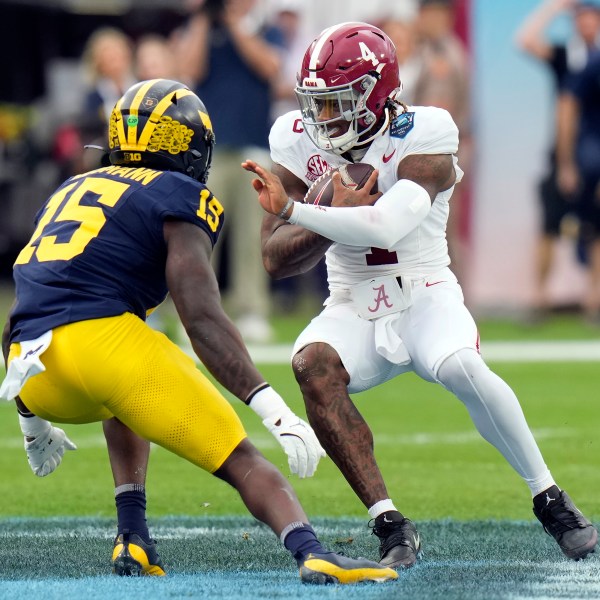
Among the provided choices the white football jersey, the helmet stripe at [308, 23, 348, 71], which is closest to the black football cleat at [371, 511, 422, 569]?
the white football jersey

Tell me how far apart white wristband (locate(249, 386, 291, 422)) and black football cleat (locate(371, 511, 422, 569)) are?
26.3 inches

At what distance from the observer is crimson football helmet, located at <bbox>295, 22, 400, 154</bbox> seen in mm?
4812

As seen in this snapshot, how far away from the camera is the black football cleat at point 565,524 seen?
14.7 ft

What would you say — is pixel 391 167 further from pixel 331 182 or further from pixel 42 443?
pixel 42 443

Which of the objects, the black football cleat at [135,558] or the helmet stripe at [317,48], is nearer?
the black football cleat at [135,558]

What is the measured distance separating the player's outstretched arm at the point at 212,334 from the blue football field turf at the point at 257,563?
17.6 inches

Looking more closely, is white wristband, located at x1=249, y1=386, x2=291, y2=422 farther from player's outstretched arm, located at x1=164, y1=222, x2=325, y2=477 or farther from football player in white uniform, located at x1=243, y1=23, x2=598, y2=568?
football player in white uniform, located at x1=243, y1=23, x2=598, y2=568

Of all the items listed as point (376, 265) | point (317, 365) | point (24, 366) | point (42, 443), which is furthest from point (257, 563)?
point (376, 265)

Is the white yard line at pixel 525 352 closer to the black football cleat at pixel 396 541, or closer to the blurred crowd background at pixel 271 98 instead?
the blurred crowd background at pixel 271 98

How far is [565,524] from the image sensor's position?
4.52 metres

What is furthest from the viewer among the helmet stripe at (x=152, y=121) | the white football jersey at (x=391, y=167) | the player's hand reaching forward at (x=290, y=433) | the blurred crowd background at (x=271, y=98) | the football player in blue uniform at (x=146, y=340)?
the blurred crowd background at (x=271, y=98)

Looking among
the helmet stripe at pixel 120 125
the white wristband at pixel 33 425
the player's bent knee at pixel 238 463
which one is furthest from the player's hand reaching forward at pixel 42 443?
the helmet stripe at pixel 120 125

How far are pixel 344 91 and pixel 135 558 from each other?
1639 mm

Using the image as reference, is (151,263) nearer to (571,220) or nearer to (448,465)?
(448,465)
